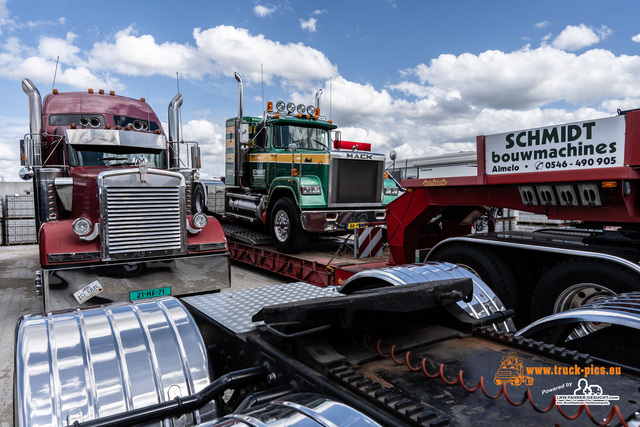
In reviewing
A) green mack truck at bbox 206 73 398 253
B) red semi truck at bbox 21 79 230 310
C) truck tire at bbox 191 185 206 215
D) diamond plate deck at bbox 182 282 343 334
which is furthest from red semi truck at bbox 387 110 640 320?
truck tire at bbox 191 185 206 215

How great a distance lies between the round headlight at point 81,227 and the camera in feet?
16.3

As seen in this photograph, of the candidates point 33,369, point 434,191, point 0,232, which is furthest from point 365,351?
point 0,232

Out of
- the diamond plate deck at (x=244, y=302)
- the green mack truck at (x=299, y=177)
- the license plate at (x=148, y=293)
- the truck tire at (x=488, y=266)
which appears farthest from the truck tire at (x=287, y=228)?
the diamond plate deck at (x=244, y=302)

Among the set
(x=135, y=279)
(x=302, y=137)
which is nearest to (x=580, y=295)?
(x=135, y=279)

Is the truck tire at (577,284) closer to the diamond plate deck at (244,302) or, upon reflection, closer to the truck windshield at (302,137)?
the diamond plate deck at (244,302)

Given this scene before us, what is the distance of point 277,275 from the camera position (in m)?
8.59

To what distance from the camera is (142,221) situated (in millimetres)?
5414

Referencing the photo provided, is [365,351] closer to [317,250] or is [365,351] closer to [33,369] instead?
[33,369]

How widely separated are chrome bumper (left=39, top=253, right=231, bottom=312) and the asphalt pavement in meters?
0.76

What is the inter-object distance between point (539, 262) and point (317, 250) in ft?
14.1

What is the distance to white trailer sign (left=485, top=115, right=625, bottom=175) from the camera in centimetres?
384

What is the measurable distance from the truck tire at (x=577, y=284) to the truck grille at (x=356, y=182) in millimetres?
4225

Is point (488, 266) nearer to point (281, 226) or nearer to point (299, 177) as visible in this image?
point (299, 177)

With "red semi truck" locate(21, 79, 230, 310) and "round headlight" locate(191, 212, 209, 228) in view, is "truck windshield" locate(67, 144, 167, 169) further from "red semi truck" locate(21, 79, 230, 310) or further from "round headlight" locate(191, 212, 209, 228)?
"round headlight" locate(191, 212, 209, 228)
